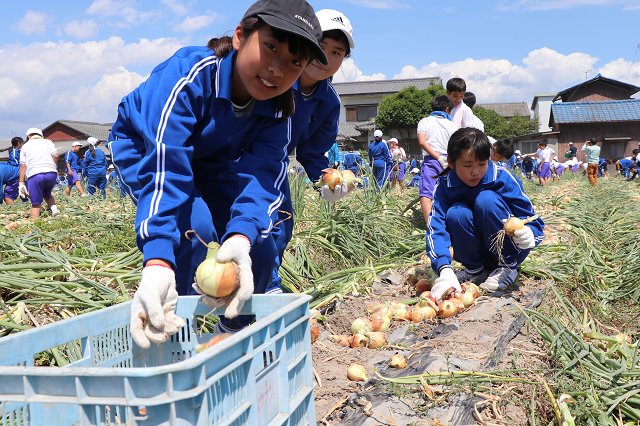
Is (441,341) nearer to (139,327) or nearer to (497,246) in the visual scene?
(497,246)

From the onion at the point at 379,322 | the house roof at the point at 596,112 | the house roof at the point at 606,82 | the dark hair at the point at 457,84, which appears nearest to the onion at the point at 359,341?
the onion at the point at 379,322

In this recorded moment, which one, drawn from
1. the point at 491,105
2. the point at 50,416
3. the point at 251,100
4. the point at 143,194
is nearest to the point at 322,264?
the point at 251,100

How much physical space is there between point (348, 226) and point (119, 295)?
193 centimetres

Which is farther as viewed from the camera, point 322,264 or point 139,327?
point 322,264

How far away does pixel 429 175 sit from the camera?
14.0ft

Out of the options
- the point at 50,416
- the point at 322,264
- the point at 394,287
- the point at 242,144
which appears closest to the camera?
the point at 50,416

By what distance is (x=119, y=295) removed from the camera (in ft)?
7.02

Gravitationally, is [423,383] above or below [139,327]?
below

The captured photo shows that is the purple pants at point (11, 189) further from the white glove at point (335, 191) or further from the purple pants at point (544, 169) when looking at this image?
the purple pants at point (544, 169)

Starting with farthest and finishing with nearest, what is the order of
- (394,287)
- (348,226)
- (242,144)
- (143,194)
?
(348,226) → (394,287) → (242,144) → (143,194)

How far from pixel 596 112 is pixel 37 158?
28.9 metres

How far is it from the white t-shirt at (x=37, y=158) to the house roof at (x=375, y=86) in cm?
3513

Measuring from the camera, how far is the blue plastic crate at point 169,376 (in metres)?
0.70

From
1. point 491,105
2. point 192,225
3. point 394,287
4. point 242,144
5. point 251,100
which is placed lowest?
point 394,287
